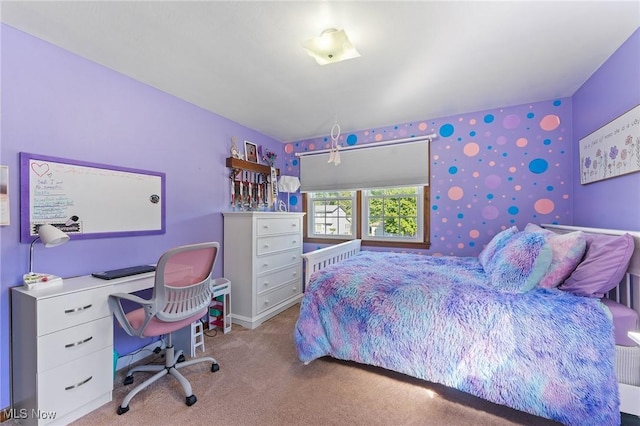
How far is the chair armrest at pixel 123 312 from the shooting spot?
1.59 metres

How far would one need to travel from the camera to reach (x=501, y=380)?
1.45 meters

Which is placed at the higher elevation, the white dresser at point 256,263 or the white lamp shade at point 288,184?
the white lamp shade at point 288,184

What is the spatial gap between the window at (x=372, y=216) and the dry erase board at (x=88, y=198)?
2.15 metres

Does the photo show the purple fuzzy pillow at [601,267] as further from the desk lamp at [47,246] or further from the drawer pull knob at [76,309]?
the desk lamp at [47,246]

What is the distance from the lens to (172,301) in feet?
5.51

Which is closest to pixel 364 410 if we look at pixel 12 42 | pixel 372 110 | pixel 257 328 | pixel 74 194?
pixel 257 328

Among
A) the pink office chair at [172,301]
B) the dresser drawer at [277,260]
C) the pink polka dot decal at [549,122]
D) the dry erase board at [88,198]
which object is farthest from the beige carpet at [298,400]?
the pink polka dot decal at [549,122]

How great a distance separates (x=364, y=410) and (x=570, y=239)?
1.68 metres

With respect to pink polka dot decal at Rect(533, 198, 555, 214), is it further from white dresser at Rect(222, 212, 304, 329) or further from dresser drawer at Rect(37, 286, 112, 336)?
dresser drawer at Rect(37, 286, 112, 336)

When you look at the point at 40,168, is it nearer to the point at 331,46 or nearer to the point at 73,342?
the point at 73,342

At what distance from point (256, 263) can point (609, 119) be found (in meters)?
3.27

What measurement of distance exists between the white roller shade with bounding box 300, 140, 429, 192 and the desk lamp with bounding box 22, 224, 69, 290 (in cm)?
277

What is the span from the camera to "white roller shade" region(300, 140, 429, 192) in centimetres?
321

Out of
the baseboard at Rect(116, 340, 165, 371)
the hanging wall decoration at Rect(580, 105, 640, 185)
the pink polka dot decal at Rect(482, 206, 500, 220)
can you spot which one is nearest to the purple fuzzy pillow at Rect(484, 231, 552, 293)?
the hanging wall decoration at Rect(580, 105, 640, 185)
